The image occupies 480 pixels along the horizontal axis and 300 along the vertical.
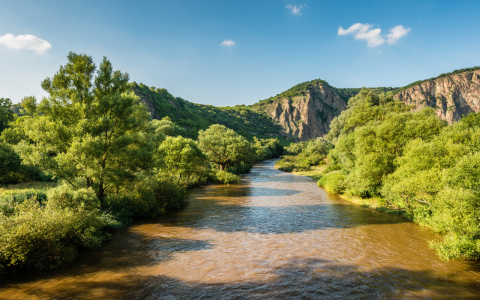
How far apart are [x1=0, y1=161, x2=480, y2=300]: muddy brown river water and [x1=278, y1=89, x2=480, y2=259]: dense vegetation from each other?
1.56m

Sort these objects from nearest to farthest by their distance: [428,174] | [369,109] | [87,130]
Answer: [428,174] < [87,130] < [369,109]

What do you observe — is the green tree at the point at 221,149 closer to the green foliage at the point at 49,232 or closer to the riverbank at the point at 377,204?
the riverbank at the point at 377,204

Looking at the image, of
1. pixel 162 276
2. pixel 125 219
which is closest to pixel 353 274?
pixel 162 276

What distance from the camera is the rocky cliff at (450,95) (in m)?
154

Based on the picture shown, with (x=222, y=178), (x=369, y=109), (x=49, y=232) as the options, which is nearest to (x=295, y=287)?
(x=49, y=232)

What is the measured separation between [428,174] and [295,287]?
46.9ft

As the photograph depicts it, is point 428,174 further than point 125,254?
Yes

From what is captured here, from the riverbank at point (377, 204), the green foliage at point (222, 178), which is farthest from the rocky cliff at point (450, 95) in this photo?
the riverbank at point (377, 204)

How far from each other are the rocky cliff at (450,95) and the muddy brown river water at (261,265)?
175774mm

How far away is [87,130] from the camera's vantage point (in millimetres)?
18188

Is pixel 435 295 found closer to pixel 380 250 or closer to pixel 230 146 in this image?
pixel 380 250

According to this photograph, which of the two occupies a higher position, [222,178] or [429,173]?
[429,173]

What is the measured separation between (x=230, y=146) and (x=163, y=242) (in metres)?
40.1

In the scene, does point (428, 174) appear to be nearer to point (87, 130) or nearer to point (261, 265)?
point (261, 265)
